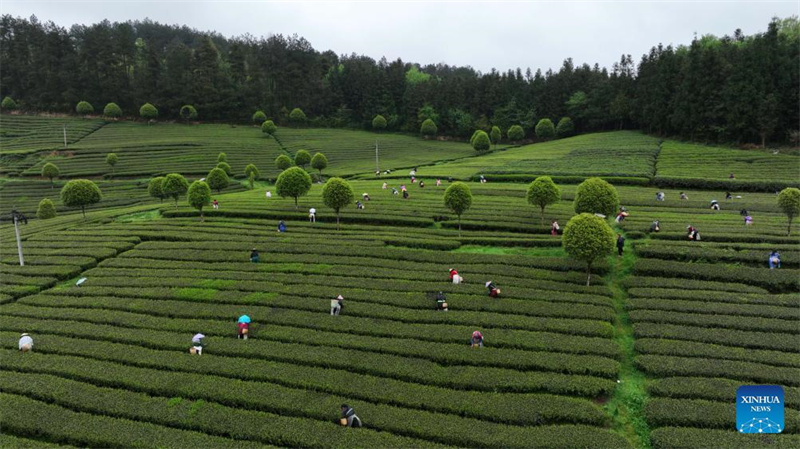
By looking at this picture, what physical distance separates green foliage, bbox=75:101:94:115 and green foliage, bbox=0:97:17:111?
11.4 metres

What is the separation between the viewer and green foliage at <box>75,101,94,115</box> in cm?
9019

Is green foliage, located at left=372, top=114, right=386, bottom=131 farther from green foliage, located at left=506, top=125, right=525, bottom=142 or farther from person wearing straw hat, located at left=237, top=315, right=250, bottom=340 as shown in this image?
person wearing straw hat, located at left=237, top=315, right=250, bottom=340

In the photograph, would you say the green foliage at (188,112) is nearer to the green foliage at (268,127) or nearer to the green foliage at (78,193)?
the green foliage at (268,127)

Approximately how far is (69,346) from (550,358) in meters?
19.1

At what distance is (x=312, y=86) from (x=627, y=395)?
10870cm

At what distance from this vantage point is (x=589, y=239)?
21734 millimetres

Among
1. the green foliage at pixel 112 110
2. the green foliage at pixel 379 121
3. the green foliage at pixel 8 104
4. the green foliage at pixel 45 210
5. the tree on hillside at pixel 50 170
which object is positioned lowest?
the green foliage at pixel 45 210

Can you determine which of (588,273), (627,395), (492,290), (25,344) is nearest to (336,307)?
(492,290)

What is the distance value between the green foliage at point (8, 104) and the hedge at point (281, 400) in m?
103

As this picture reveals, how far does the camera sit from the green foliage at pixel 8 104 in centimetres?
9019

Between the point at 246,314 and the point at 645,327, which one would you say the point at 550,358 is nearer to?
the point at 645,327

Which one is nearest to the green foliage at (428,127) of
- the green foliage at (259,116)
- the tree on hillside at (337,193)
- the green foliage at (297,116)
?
the green foliage at (297,116)

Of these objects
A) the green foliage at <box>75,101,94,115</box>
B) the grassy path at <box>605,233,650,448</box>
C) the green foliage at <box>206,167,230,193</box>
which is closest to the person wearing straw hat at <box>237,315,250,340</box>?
the grassy path at <box>605,233,650,448</box>

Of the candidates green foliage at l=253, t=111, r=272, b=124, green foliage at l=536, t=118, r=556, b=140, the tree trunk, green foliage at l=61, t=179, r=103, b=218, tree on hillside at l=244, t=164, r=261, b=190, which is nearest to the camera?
the tree trunk
